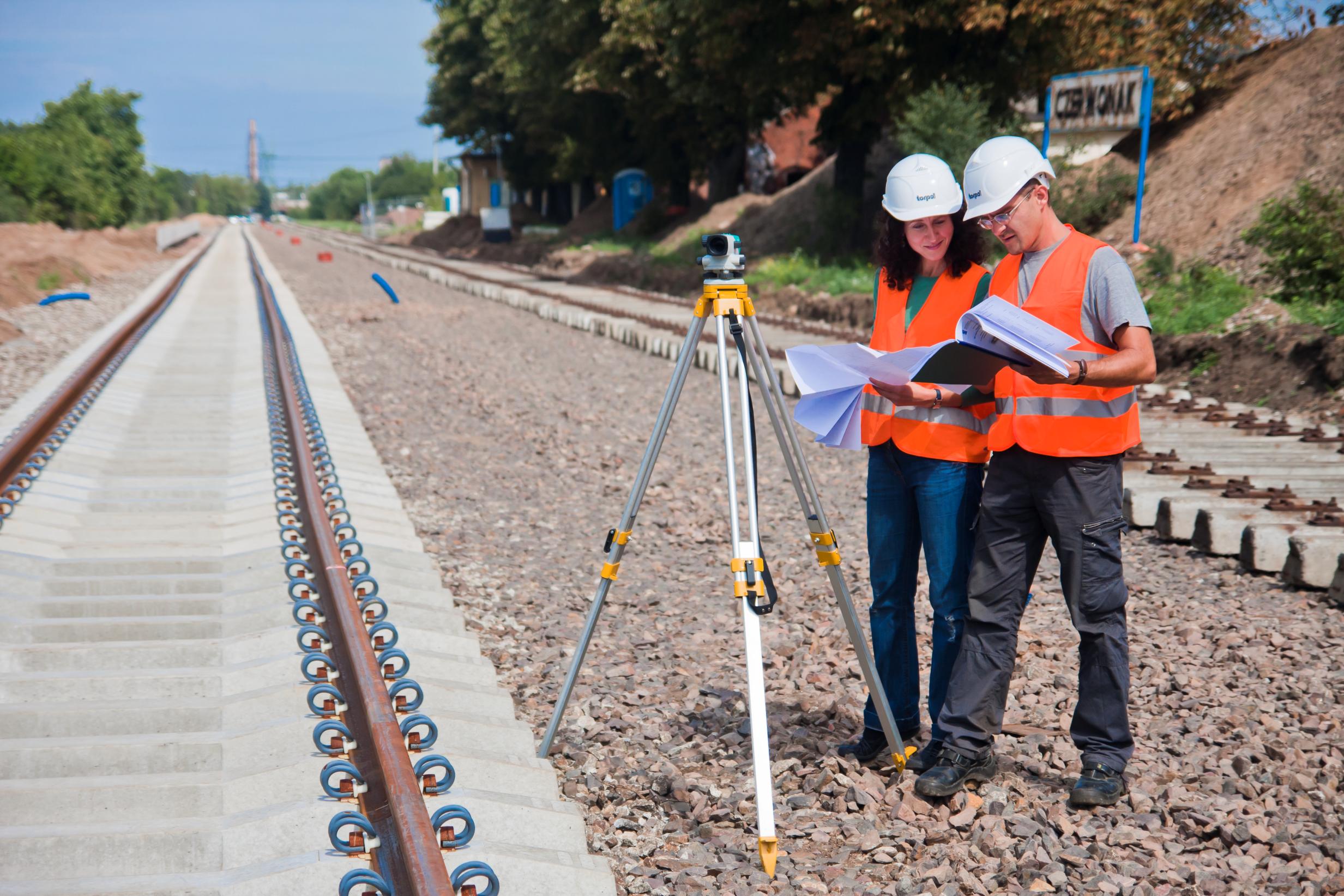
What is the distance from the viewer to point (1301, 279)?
12266 millimetres

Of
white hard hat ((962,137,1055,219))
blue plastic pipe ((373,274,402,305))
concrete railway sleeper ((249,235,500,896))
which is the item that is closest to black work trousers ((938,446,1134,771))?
white hard hat ((962,137,1055,219))

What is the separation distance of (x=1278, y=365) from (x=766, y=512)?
18.7ft

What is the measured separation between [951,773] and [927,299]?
156 cm

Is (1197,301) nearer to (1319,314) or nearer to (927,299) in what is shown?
(1319,314)

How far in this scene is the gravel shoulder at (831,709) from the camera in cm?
347

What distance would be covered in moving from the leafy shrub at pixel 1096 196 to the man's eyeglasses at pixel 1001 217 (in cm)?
1659

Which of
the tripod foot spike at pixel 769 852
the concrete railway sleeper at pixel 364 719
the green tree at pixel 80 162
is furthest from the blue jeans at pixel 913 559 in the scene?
the green tree at pixel 80 162

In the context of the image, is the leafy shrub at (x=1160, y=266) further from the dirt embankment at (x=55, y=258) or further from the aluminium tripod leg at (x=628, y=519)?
the dirt embankment at (x=55, y=258)

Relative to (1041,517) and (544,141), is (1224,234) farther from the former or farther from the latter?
(544,141)

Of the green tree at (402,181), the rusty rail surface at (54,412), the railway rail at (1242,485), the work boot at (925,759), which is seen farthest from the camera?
the green tree at (402,181)

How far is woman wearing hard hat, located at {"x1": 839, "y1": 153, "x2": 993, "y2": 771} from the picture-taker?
3.63 metres

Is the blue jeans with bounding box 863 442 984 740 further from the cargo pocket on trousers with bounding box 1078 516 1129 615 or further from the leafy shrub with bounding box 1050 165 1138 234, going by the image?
the leafy shrub with bounding box 1050 165 1138 234

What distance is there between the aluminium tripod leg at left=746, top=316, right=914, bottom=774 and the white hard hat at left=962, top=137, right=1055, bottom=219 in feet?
2.50

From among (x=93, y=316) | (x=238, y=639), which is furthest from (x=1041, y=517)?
(x=93, y=316)
